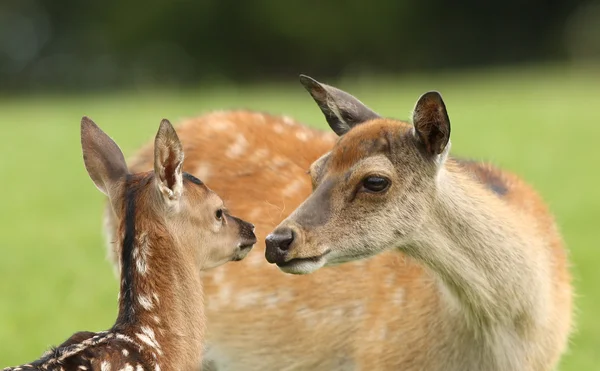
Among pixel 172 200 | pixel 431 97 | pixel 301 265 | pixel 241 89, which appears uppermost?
pixel 241 89

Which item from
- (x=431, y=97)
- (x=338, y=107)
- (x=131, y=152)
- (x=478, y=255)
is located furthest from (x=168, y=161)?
(x=131, y=152)

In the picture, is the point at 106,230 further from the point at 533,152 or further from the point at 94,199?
the point at 533,152

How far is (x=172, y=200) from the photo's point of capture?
5004 mm

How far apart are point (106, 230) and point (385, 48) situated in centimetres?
3107

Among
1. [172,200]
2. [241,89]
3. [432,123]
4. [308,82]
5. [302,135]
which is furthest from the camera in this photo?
Result: [241,89]

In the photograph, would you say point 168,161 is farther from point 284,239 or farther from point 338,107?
point 338,107

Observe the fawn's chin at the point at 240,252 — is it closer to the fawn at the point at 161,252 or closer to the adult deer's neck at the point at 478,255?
the fawn at the point at 161,252

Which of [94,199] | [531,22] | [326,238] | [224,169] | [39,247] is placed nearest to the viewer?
[326,238]

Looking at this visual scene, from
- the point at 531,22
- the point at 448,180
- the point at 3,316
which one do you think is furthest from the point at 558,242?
the point at 531,22

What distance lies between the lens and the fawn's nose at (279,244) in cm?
495

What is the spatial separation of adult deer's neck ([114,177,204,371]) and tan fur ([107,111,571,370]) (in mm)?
559

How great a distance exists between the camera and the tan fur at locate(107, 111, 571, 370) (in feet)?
18.1

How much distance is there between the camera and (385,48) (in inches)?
1485

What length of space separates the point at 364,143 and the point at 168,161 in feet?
2.96
